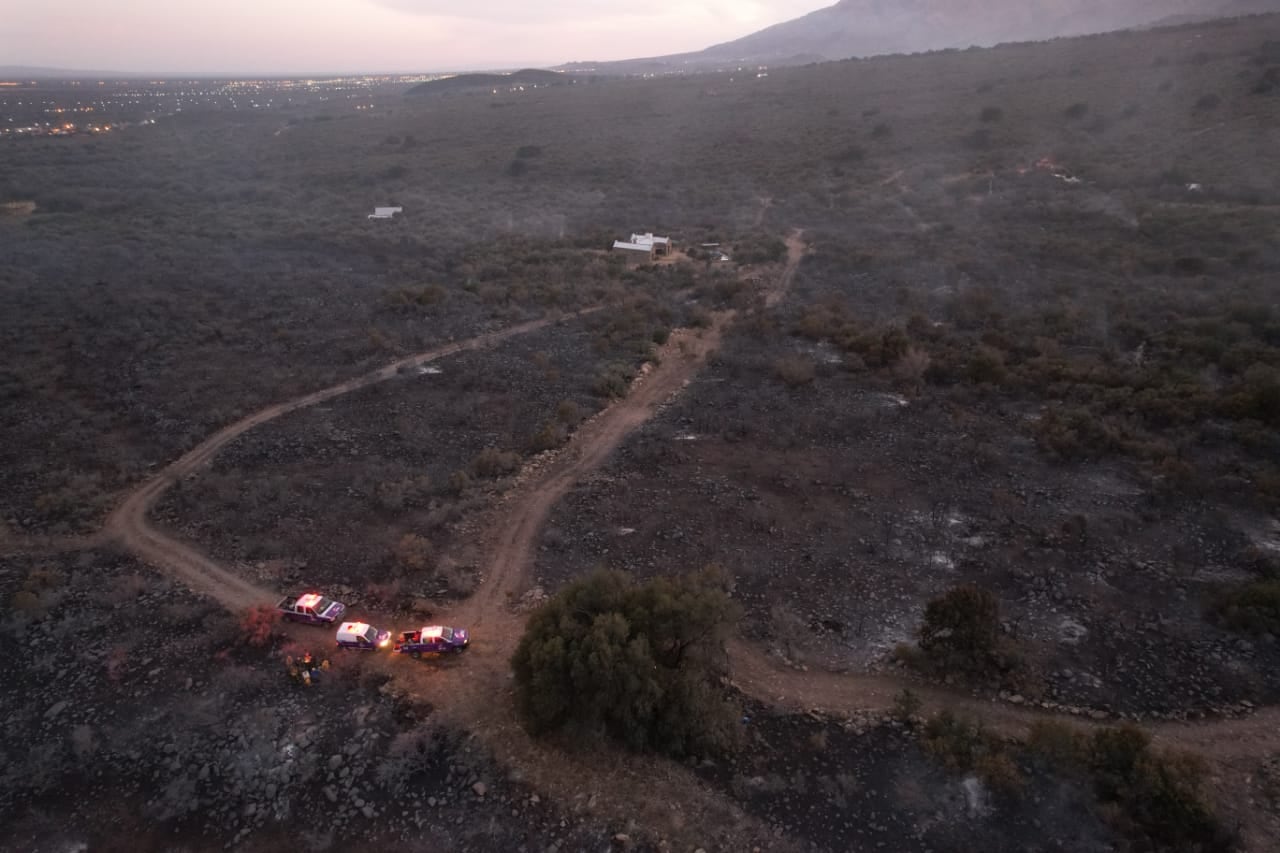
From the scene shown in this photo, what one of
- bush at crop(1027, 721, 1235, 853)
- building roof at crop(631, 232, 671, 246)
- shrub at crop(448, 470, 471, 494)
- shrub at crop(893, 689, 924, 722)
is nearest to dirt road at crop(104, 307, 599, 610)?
shrub at crop(448, 470, 471, 494)

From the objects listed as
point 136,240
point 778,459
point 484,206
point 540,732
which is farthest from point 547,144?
point 540,732

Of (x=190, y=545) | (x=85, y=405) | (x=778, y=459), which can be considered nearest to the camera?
(x=190, y=545)

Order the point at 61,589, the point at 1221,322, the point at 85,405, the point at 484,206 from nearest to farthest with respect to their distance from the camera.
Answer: the point at 61,589
the point at 85,405
the point at 1221,322
the point at 484,206

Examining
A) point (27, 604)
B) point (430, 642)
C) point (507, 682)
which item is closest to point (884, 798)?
point (507, 682)

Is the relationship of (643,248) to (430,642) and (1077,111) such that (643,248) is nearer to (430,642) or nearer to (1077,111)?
(430,642)

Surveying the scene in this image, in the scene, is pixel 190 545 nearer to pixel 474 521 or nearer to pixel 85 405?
pixel 474 521

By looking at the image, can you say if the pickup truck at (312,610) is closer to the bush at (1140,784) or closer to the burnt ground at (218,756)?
the burnt ground at (218,756)

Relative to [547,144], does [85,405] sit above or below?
below
